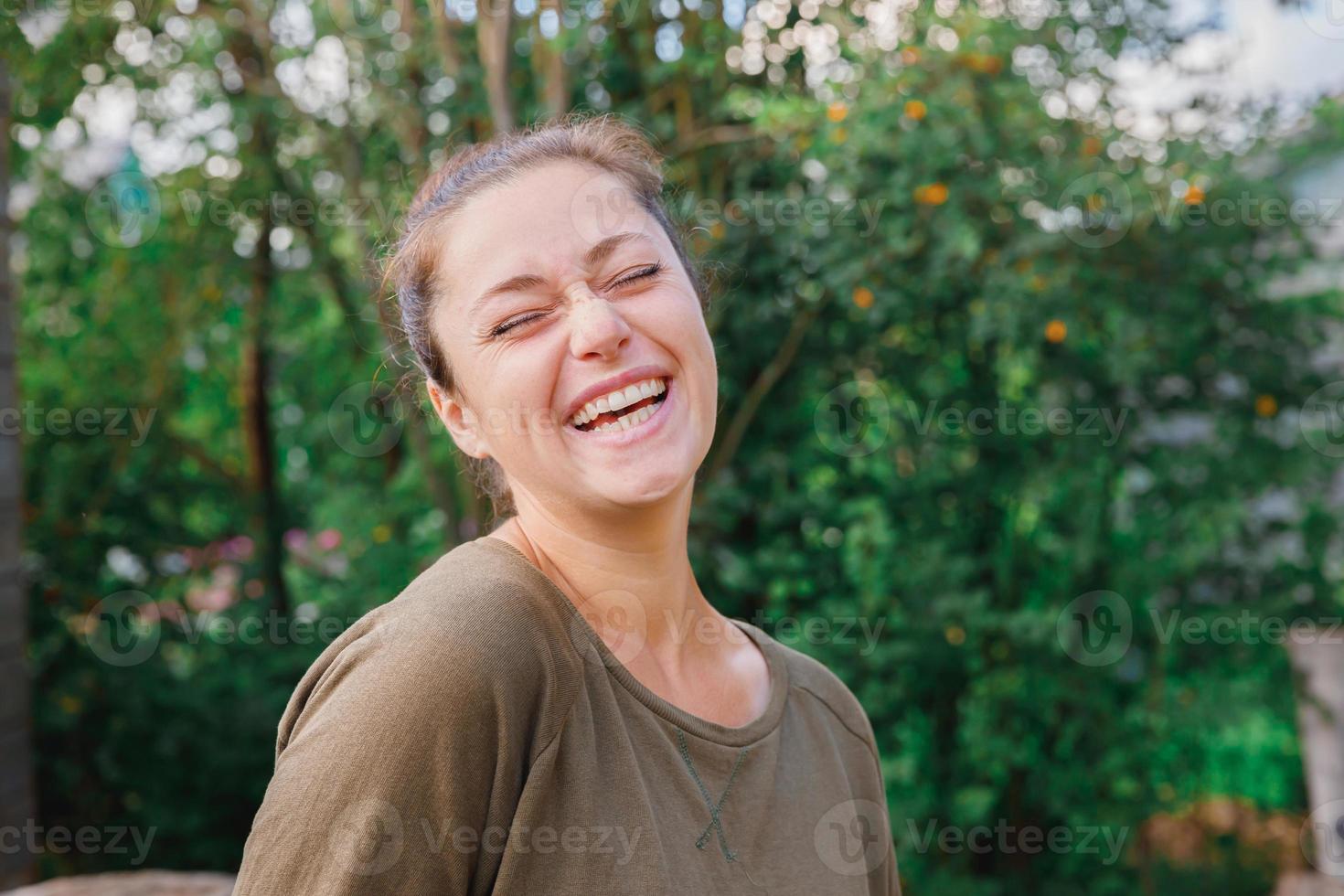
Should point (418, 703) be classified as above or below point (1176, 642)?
above

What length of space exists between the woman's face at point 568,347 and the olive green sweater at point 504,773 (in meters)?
0.13

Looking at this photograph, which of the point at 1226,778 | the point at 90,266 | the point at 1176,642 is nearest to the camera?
the point at 1176,642

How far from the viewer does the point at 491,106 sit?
3934mm

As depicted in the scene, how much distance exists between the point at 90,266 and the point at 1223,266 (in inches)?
177

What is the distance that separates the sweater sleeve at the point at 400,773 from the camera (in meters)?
0.96

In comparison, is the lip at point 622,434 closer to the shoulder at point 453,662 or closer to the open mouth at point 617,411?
the open mouth at point 617,411

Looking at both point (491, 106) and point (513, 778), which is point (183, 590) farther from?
point (513, 778)

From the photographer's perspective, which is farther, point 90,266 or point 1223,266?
point 90,266

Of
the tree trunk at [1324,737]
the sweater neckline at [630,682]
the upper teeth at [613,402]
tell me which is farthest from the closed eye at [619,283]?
the tree trunk at [1324,737]

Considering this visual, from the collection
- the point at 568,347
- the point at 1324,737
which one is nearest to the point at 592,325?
the point at 568,347

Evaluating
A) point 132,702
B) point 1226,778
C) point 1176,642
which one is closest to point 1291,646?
point 1176,642

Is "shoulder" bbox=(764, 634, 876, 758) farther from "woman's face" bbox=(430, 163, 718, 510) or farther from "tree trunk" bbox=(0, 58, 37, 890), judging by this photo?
"tree trunk" bbox=(0, 58, 37, 890)

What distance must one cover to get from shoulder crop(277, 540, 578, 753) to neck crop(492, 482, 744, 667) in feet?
0.42

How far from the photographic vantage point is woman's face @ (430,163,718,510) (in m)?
1.26
